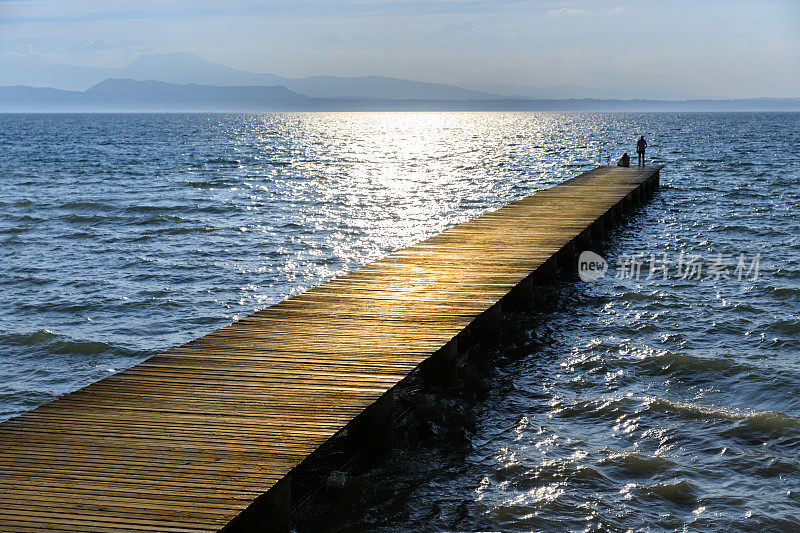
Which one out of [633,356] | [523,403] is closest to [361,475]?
[523,403]

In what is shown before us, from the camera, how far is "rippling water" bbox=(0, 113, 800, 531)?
333 inches

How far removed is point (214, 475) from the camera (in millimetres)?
6527

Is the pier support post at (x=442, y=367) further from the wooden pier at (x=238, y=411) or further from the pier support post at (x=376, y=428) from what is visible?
the pier support post at (x=376, y=428)
